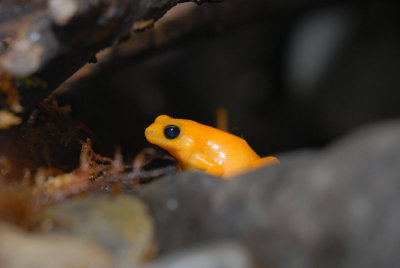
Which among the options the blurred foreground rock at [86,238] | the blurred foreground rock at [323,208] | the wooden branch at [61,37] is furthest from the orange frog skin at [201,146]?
the blurred foreground rock at [323,208]

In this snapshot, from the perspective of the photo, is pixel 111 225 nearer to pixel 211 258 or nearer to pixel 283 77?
pixel 211 258

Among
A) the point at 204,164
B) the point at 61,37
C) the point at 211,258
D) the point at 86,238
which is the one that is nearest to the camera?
the point at 211,258

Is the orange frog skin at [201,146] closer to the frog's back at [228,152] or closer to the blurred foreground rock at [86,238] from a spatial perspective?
the frog's back at [228,152]

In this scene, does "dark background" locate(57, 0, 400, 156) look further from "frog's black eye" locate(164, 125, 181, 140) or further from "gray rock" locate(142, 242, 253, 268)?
"gray rock" locate(142, 242, 253, 268)

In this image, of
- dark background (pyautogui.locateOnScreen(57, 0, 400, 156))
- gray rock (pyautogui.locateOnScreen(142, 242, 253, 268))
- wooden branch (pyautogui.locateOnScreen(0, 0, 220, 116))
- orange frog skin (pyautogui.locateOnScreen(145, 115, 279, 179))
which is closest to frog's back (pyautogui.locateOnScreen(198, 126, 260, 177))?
orange frog skin (pyautogui.locateOnScreen(145, 115, 279, 179))

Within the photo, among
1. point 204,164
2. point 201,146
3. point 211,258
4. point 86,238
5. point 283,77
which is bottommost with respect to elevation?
point 211,258

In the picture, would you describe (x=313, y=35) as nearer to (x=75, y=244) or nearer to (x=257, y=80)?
(x=257, y=80)

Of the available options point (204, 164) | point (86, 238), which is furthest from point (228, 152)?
point (86, 238)

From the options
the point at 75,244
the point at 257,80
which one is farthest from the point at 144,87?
the point at 75,244
